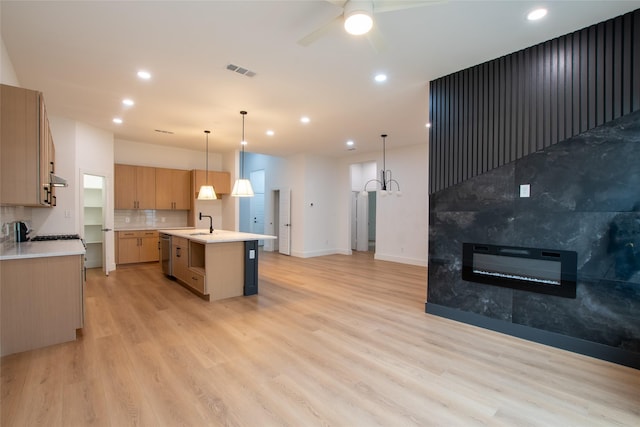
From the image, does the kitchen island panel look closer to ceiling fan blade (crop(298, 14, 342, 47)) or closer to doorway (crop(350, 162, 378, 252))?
ceiling fan blade (crop(298, 14, 342, 47))

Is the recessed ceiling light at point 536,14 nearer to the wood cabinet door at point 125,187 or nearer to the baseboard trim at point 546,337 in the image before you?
the baseboard trim at point 546,337

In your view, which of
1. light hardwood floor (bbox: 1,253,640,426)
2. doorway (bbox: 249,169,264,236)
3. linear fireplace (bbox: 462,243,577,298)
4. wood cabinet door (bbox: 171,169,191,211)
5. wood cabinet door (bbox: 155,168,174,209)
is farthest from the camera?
doorway (bbox: 249,169,264,236)

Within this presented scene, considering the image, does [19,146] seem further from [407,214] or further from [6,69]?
[407,214]

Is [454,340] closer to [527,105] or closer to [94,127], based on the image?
[527,105]

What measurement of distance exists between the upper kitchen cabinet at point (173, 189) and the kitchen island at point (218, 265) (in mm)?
2723

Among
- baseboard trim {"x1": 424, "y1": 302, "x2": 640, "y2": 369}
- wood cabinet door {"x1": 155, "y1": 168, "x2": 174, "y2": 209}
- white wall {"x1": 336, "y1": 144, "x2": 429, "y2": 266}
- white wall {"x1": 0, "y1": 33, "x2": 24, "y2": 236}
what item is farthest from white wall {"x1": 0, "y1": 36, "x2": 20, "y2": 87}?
white wall {"x1": 336, "y1": 144, "x2": 429, "y2": 266}

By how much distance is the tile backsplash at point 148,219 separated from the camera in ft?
24.0

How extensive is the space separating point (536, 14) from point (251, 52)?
271 centimetres

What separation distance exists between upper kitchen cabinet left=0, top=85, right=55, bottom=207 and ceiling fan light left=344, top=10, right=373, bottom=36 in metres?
3.01

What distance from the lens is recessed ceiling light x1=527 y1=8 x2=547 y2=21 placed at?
100.0 inches

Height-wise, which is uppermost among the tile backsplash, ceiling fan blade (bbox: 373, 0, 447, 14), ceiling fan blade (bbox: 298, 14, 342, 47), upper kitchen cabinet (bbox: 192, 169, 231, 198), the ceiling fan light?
ceiling fan blade (bbox: 373, 0, 447, 14)

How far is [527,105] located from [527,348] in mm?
2531

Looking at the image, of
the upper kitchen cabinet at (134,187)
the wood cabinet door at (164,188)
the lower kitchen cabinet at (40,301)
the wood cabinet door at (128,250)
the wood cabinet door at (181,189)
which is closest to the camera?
the lower kitchen cabinet at (40,301)

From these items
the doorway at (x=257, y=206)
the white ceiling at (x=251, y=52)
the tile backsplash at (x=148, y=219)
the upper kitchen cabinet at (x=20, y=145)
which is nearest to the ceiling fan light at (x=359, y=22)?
the white ceiling at (x=251, y=52)
